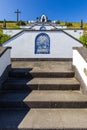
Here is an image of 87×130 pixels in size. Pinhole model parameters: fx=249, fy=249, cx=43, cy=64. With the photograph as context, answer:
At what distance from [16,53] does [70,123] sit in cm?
612

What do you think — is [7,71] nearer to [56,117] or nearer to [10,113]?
[10,113]

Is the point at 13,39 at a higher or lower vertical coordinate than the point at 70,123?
higher

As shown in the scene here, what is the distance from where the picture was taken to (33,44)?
10555mm

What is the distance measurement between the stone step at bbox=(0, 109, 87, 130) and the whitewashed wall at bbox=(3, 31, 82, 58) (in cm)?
502

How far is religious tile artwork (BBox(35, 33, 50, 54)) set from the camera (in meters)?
10.5

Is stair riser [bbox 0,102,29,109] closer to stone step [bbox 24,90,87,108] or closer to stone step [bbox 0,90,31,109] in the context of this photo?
stone step [bbox 0,90,31,109]

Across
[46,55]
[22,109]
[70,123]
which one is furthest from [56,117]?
[46,55]

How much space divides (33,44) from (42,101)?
491cm

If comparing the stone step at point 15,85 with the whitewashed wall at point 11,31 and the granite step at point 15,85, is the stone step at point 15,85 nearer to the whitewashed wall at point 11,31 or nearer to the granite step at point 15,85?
the granite step at point 15,85

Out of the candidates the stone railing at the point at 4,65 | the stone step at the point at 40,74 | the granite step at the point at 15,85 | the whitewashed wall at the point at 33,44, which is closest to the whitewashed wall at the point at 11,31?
the whitewashed wall at the point at 33,44

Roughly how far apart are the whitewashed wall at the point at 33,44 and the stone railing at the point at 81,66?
270cm

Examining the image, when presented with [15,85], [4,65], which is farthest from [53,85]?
[4,65]

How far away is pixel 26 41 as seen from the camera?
1066cm

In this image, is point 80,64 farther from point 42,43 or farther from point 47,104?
point 42,43
